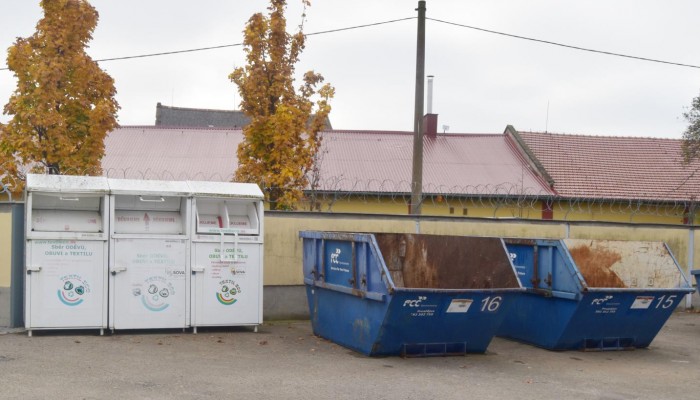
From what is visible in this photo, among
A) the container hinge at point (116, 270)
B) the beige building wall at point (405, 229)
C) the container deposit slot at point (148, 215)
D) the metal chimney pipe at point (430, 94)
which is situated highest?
the metal chimney pipe at point (430, 94)

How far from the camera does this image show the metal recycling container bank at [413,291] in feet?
32.5

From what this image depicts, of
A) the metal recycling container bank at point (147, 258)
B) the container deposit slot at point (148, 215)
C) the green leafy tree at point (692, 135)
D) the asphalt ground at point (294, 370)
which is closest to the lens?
the asphalt ground at point (294, 370)

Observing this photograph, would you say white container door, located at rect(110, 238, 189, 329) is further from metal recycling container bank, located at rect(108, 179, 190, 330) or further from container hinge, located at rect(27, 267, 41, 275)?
container hinge, located at rect(27, 267, 41, 275)

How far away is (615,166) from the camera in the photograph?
34.0 metres

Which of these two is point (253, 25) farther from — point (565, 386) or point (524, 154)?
point (524, 154)

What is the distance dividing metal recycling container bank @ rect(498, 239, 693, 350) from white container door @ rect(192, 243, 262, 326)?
3.88m

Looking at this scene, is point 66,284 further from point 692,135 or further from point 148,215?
point 692,135

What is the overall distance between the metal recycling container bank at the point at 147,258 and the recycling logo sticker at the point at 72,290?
374 mm

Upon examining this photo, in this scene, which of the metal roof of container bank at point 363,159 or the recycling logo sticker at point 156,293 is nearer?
the recycling logo sticker at point 156,293

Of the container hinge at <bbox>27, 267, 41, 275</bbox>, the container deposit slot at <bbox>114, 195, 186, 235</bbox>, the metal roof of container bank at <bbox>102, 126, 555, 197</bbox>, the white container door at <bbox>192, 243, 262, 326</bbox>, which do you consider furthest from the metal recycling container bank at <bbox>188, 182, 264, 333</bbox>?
the metal roof of container bank at <bbox>102, 126, 555, 197</bbox>

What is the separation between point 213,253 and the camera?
11.9 meters

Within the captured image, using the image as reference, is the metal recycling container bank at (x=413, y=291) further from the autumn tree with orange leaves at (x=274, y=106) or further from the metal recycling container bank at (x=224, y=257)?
the autumn tree with orange leaves at (x=274, y=106)

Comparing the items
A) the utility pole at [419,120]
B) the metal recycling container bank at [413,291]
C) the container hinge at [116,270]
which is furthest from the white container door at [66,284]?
the utility pole at [419,120]

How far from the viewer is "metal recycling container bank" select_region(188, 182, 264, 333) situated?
38.7ft
